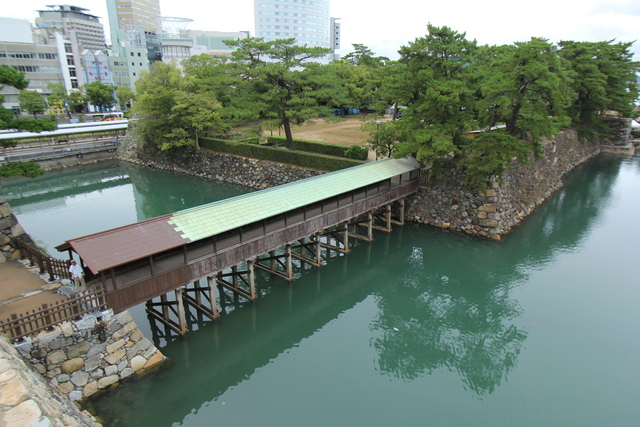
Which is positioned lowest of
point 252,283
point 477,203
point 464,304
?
point 464,304

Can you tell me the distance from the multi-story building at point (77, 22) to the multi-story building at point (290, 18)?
59819 mm

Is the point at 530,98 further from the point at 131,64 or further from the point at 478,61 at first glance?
the point at 131,64

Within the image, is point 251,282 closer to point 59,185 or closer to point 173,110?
point 173,110

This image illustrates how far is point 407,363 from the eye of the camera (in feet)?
52.3

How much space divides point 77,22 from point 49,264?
166663 millimetres

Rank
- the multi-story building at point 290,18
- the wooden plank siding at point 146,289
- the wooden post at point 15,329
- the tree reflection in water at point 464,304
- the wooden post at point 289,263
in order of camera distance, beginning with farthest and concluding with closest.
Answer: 1. the multi-story building at point 290,18
2. the wooden post at point 289,263
3. the tree reflection in water at point 464,304
4. the wooden plank siding at point 146,289
5. the wooden post at point 15,329

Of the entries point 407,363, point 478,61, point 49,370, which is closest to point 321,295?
point 407,363

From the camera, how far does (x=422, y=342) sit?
17.2m

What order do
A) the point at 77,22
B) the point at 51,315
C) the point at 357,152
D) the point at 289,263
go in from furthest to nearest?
1. the point at 77,22
2. the point at 357,152
3. the point at 289,263
4. the point at 51,315

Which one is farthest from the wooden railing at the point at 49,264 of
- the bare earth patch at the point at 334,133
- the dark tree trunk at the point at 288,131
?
the bare earth patch at the point at 334,133

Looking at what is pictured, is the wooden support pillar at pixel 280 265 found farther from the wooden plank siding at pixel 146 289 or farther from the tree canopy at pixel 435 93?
the tree canopy at pixel 435 93

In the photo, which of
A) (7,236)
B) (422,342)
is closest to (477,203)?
(422,342)

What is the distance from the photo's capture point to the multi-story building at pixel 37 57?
237 ft

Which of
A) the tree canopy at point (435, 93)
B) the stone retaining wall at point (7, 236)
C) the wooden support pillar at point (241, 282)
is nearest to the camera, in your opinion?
the stone retaining wall at point (7, 236)
